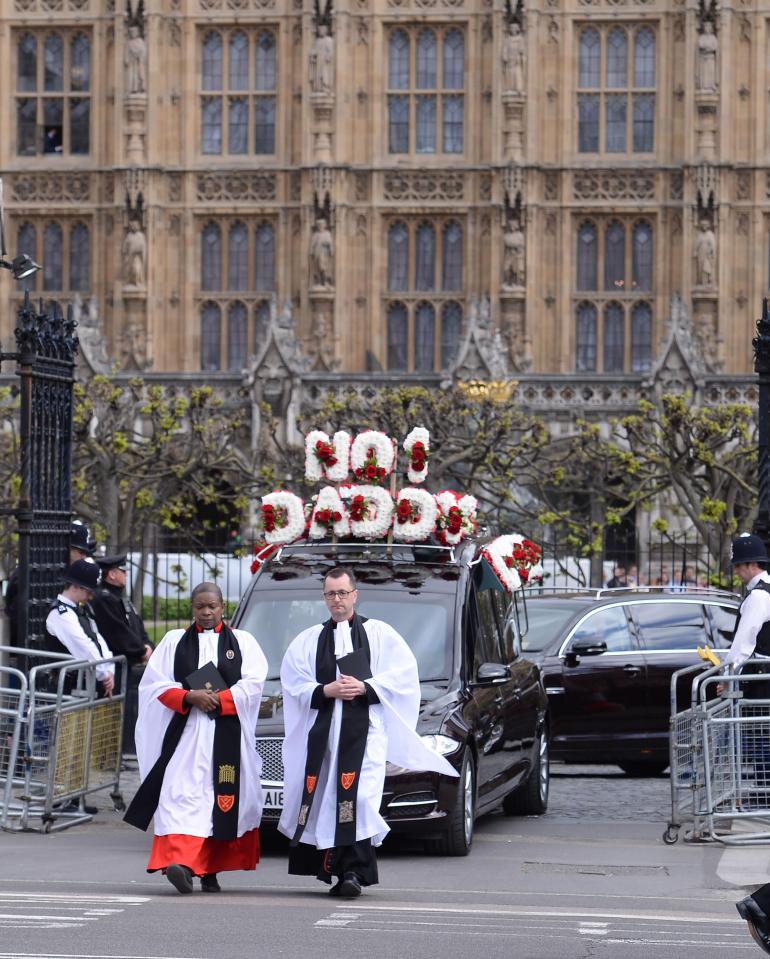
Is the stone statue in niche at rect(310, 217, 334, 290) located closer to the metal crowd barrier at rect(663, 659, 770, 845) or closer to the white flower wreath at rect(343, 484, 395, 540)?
the white flower wreath at rect(343, 484, 395, 540)

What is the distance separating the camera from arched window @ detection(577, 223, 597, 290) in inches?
1694

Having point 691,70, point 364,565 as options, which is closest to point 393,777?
point 364,565

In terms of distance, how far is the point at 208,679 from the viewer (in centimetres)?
1081

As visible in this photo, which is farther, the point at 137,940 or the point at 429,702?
the point at 429,702

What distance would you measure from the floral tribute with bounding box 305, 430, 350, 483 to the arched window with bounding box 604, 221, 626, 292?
29.3 metres

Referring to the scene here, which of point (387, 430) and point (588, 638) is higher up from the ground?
point (387, 430)

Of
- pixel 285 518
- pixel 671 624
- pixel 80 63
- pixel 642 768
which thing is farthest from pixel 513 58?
pixel 285 518

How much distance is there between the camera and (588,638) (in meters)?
16.9

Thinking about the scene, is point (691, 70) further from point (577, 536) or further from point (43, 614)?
point (43, 614)

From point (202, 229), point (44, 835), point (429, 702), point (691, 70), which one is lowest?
point (44, 835)

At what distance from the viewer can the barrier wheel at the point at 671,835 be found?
12984 millimetres

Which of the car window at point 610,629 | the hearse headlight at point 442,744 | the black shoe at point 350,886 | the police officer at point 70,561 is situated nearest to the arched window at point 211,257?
the car window at point 610,629

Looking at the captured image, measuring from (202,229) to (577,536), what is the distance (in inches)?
758

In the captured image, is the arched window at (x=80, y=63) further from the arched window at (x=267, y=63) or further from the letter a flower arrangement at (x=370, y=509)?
the letter a flower arrangement at (x=370, y=509)
